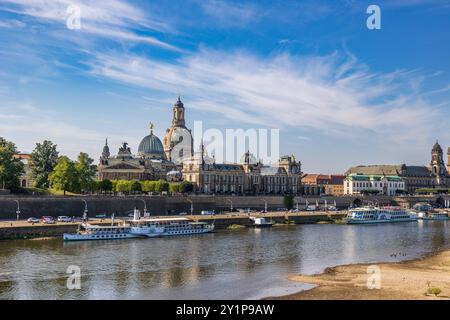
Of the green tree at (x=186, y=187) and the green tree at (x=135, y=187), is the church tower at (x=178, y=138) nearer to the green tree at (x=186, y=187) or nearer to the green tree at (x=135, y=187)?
the green tree at (x=186, y=187)

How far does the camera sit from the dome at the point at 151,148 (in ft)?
447

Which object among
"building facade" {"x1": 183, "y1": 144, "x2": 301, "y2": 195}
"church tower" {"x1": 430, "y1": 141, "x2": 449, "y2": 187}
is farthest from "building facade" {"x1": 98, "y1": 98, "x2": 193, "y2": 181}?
"church tower" {"x1": 430, "y1": 141, "x2": 449, "y2": 187}

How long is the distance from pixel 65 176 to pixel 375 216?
48887 millimetres

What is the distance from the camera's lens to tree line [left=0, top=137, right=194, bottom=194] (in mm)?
71562

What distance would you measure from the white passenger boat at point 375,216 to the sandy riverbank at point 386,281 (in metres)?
44.5

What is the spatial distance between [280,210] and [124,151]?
43.1m

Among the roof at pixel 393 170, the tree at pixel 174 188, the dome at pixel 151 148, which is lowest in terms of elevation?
the tree at pixel 174 188

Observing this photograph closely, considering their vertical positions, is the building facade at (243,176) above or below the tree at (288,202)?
above

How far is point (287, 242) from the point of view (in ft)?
189

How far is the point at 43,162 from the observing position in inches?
3354

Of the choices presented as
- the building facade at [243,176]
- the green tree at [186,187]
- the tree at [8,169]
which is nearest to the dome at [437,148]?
the building facade at [243,176]

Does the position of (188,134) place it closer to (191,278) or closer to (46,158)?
(46,158)

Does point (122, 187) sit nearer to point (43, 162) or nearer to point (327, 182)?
point (43, 162)
